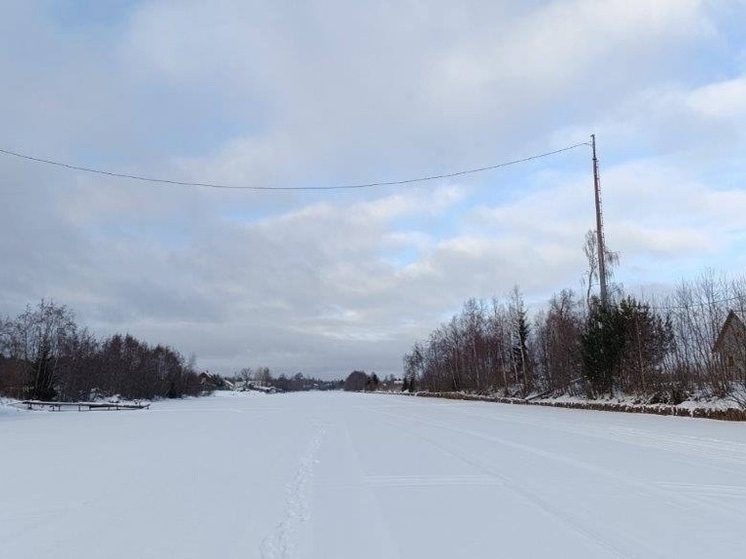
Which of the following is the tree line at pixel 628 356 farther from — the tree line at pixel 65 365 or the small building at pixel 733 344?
the tree line at pixel 65 365

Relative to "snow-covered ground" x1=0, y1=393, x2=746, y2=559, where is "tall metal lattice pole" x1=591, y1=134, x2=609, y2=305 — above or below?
above

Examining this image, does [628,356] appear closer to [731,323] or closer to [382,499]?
[731,323]

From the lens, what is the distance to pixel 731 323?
26.1 metres

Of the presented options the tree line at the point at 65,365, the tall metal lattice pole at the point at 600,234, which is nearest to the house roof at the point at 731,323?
the tall metal lattice pole at the point at 600,234

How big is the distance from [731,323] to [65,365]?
5796cm

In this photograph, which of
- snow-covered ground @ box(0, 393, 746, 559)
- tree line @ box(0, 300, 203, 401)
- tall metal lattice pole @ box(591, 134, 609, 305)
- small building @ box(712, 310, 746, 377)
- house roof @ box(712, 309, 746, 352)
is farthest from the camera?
tree line @ box(0, 300, 203, 401)

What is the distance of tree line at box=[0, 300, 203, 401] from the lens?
56.5m

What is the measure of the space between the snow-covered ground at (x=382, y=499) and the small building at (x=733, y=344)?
9.72 m

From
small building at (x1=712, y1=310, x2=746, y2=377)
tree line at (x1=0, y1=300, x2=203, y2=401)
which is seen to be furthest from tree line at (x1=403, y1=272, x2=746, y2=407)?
tree line at (x1=0, y1=300, x2=203, y2=401)

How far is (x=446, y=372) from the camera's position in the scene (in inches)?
3268

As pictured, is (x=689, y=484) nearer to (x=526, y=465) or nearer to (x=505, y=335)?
(x=526, y=465)

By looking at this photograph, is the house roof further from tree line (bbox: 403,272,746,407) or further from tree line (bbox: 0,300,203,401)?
tree line (bbox: 0,300,203,401)

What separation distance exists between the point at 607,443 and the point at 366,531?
1065cm

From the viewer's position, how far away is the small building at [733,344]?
79.7 ft
